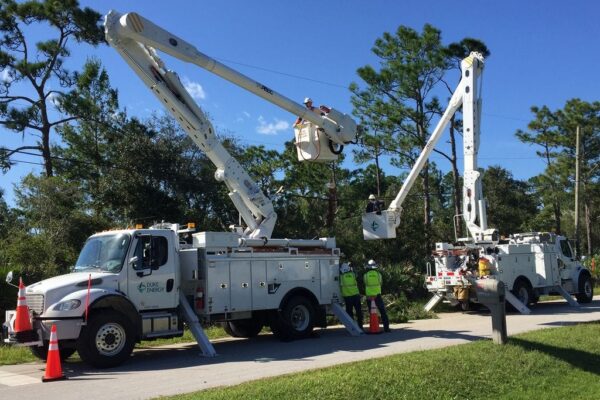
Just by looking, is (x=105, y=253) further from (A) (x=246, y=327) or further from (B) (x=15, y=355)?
(A) (x=246, y=327)

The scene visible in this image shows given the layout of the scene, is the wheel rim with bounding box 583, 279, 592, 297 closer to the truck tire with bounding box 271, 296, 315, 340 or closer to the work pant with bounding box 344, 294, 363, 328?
the work pant with bounding box 344, 294, 363, 328

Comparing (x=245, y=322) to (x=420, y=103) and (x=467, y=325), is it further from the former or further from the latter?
(x=420, y=103)

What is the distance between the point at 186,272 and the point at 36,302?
3.15 metres

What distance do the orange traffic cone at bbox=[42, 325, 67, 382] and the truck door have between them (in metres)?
1.91

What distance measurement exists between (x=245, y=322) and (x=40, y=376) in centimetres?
577

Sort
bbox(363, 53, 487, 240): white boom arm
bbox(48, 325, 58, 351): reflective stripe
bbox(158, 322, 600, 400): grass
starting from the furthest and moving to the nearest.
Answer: bbox(363, 53, 487, 240): white boom arm, bbox(48, 325, 58, 351): reflective stripe, bbox(158, 322, 600, 400): grass

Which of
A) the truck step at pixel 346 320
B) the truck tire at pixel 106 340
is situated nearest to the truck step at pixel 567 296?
the truck step at pixel 346 320

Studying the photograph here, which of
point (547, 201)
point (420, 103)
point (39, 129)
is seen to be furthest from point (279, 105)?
point (547, 201)

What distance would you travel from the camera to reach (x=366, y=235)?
58.0 ft

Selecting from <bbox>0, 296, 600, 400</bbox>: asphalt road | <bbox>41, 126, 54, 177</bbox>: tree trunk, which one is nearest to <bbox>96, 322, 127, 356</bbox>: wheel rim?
<bbox>0, 296, 600, 400</bbox>: asphalt road

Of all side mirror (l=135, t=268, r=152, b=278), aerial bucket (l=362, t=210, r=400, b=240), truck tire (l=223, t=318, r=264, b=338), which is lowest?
truck tire (l=223, t=318, r=264, b=338)

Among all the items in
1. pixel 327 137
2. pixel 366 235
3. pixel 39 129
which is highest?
pixel 39 129

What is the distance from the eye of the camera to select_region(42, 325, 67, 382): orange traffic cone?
9492 millimetres

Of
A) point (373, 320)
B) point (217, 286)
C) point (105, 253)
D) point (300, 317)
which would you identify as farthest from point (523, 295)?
→ point (105, 253)
